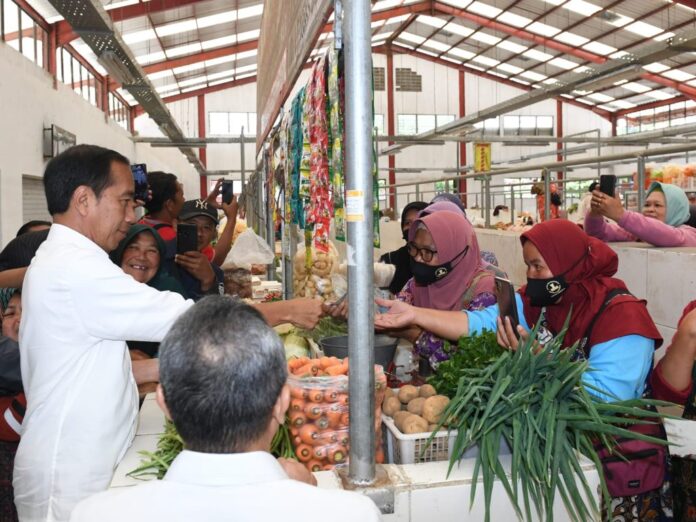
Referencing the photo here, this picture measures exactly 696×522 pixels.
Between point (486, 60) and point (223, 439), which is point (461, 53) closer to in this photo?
point (486, 60)

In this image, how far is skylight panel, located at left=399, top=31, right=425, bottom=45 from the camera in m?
22.7

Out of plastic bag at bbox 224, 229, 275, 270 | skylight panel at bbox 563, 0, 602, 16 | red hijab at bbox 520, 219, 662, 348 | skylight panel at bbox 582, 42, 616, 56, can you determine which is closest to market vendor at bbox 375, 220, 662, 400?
red hijab at bbox 520, 219, 662, 348

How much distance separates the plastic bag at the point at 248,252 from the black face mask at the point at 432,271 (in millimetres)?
2116

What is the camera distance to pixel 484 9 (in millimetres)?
18531

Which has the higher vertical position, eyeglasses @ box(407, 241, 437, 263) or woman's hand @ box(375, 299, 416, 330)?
eyeglasses @ box(407, 241, 437, 263)

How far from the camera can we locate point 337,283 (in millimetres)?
3676

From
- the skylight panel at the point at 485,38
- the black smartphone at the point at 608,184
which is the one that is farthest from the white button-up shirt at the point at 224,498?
the skylight panel at the point at 485,38

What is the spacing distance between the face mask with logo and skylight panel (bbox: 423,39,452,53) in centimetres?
2182

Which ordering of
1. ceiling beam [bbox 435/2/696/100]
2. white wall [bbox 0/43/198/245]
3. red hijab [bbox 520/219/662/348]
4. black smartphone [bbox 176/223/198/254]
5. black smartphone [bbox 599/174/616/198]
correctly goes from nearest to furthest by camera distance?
1. red hijab [bbox 520/219/662/348]
2. black smartphone [bbox 176/223/198/254]
3. black smartphone [bbox 599/174/616/198]
4. white wall [bbox 0/43/198/245]
5. ceiling beam [bbox 435/2/696/100]

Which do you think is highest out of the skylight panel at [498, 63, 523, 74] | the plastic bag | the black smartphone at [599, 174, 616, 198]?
the skylight panel at [498, 63, 523, 74]

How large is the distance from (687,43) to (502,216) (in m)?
8.55

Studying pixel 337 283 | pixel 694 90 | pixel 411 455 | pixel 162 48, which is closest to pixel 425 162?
pixel 694 90

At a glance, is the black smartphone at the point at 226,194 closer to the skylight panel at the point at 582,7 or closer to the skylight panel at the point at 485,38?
the skylight panel at the point at 582,7

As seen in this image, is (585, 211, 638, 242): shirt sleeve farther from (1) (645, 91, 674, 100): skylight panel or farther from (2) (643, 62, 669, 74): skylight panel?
(1) (645, 91, 674, 100): skylight panel
